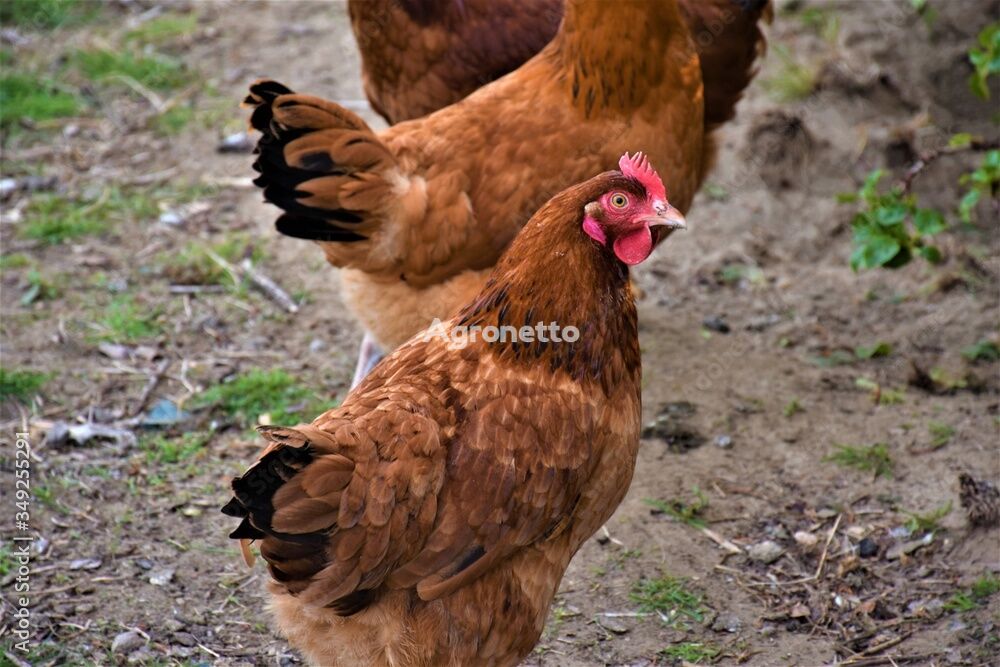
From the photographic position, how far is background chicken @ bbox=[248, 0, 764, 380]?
3.59m

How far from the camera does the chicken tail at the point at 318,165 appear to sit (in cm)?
347

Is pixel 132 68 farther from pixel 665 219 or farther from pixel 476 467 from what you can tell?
pixel 476 467

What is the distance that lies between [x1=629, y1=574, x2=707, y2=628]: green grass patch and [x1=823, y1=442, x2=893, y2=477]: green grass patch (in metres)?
0.91

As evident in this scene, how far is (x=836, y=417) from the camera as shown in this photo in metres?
4.40

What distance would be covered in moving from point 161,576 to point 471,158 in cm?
176

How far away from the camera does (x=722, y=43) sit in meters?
4.90

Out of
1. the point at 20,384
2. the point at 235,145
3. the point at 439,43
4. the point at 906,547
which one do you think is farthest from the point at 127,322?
the point at 906,547

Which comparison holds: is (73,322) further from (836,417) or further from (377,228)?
(836,417)

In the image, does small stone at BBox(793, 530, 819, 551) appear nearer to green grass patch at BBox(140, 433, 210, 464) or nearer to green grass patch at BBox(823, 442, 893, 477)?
green grass patch at BBox(823, 442, 893, 477)

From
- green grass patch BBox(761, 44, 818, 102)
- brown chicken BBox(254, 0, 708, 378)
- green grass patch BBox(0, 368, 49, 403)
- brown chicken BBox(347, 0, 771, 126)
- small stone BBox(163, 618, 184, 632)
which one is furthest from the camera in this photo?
green grass patch BBox(761, 44, 818, 102)

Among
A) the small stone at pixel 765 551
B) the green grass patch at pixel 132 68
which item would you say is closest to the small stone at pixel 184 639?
the small stone at pixel 765 551

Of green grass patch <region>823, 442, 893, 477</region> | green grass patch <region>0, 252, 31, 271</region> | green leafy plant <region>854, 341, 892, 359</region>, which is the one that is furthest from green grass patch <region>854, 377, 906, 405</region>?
green grass patch <region>0, 252, 31, 271</region>

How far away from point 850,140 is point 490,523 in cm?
393

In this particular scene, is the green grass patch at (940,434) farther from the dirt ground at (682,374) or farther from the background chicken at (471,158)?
the background chicken at (471,158)
